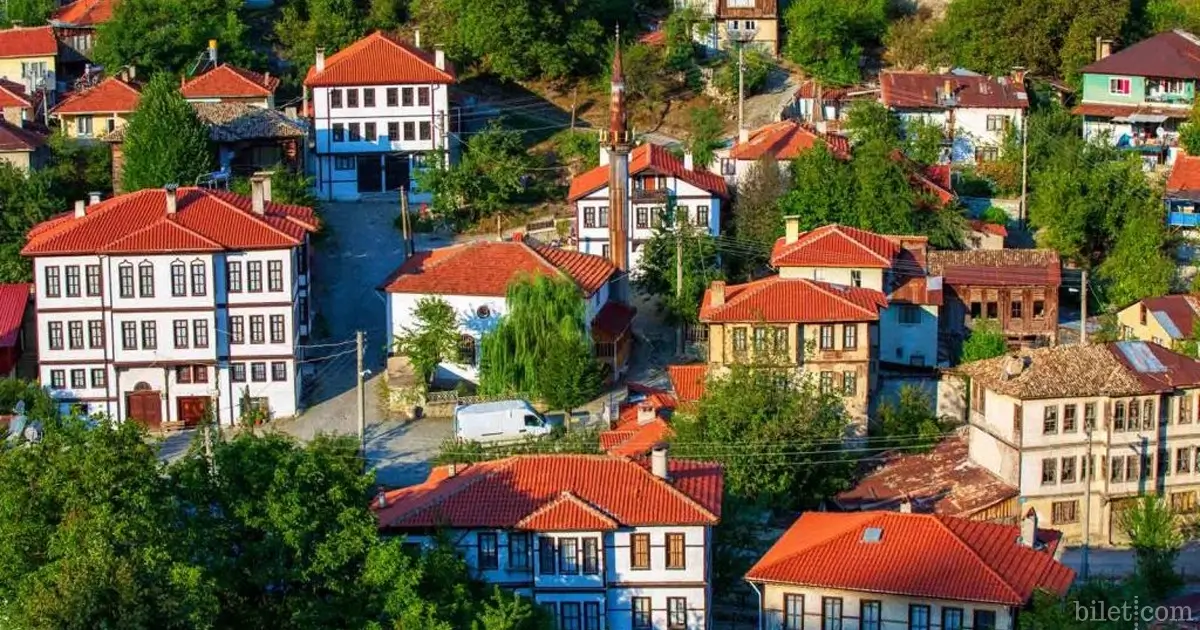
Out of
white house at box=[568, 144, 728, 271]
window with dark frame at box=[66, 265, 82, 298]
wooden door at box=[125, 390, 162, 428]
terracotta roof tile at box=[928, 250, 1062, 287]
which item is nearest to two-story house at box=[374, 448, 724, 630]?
wooden door at box=[125, 390, 162, 428]

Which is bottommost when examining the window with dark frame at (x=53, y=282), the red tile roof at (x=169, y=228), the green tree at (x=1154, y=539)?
the green tree at (x=1154, y=539)

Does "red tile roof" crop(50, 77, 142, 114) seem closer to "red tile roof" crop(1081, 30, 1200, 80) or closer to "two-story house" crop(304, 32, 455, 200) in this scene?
"two-story house" crop(304, 32, 455, 200)

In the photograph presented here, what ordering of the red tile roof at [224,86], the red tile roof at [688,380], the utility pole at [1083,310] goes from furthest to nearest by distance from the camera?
the red tile roof at [224,86], the utility pole at [1083,310], the red tile roof at [688,380]

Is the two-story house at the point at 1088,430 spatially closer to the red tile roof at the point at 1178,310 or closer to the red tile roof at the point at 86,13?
the red tile roof at the point at 1178,310

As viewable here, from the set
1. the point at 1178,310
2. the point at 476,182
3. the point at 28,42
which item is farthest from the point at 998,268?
the point at 28,42

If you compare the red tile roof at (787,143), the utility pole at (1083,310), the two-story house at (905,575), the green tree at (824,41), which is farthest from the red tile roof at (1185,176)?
the two-story house at (905,575)

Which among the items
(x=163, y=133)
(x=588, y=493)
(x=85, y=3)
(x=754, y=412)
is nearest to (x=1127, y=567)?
(x=754, y=412)

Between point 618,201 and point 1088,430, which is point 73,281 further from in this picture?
point 1088,430
